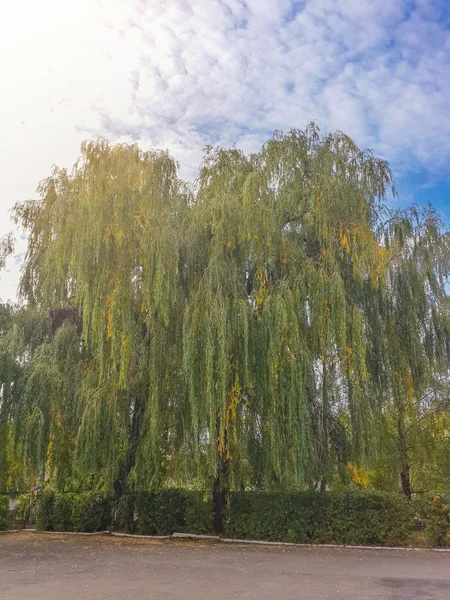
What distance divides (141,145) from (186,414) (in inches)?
226

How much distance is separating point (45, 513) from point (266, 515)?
6.65 m

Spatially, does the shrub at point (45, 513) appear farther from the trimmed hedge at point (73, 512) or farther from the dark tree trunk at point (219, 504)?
the dark tree trunk at point (219, 504)

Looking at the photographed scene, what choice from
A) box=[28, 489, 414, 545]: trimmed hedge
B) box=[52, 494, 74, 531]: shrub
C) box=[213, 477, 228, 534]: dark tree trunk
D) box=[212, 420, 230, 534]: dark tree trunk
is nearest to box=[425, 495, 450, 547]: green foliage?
box=[28, 489, 414, 545]: trimmed hedge

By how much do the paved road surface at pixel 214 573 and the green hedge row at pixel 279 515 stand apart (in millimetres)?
647

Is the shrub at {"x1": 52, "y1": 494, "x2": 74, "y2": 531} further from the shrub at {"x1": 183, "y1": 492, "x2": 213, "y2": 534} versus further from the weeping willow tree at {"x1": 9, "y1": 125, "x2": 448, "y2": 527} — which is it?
the shrub at {"x1": 183, "y1": 492, "x2": 213, "y2": 534}

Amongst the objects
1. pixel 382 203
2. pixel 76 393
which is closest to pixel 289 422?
pixel 76 393

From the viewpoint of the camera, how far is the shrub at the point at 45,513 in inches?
580

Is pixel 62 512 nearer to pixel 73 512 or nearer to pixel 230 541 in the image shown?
pixel 73 512

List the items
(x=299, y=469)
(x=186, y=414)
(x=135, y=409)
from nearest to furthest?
1. (x=299, y=469)
2. (x=186, y=414)
3. (x=135, y=409)

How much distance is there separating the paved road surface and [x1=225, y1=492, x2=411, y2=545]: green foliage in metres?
0.64

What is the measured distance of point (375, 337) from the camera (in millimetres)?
11047

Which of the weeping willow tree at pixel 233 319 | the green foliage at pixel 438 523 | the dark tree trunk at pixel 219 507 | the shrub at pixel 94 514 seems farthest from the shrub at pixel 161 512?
the green foliage at pixel 438 523

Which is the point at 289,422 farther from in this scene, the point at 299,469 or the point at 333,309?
the point at 333,309

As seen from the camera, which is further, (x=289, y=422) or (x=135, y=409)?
(x=135, y=409)
